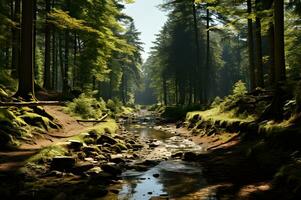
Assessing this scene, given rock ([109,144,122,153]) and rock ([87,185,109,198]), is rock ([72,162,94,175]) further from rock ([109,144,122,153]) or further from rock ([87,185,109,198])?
rock ([109,144,122,153])

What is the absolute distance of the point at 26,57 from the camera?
1719cm

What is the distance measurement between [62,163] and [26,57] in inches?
334

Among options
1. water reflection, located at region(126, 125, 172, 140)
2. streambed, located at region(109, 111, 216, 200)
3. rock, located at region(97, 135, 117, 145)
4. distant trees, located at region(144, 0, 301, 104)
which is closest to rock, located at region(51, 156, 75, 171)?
streambed, located at region(109, 111, 216, 200)

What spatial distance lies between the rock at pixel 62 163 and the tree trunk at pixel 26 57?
25.2 feet

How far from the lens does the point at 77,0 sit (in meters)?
27.0

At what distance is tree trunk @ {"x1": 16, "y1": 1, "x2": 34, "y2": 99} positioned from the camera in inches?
676

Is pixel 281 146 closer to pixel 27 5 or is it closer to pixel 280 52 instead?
pixel 280 52

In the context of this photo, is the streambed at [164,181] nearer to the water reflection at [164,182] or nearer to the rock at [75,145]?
the water reflection at [164,182]

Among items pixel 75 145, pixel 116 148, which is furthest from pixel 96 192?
pixel 116 148

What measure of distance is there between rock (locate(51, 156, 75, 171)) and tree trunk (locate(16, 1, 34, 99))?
7682mm

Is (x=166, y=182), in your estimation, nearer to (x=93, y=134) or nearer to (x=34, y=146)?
(x=34, y=146)

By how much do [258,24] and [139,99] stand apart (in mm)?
109876

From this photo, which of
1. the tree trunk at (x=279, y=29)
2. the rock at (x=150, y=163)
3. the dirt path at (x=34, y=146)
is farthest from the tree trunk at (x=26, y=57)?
the tree trunk at (x=279, y=29)

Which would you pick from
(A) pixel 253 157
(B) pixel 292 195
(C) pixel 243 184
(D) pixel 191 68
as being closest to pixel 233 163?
(A) pixel 253 157
